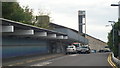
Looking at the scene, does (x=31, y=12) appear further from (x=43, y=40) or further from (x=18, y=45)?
(x=18, y=45)

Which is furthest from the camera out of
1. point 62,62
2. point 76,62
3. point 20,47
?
point 20,47

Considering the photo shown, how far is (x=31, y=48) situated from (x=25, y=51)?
3.50 metres

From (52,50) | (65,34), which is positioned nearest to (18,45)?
(52,50)

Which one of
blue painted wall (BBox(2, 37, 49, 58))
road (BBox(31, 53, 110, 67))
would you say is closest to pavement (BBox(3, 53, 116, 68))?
road (BBox(31, 53, 110, 67))

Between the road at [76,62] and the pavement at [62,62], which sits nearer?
the pavement at [62,62]

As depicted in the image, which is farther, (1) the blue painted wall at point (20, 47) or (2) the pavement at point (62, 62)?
(1) the blue painted wall at point (20, 47)

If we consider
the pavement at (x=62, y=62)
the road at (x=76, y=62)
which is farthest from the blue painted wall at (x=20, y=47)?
the road at (x=76, y=62)

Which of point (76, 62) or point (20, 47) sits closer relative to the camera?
point (76, 62)

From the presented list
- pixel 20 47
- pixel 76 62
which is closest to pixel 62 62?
pixel 76 62

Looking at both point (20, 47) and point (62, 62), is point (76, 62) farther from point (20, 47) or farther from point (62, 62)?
point (20, 47)

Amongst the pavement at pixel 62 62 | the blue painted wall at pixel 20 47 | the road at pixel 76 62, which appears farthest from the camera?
the blue painted wall at pixel 20 47

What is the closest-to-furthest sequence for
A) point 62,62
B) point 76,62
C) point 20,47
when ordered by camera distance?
point 76,62 < point 62,62 < point 20,47

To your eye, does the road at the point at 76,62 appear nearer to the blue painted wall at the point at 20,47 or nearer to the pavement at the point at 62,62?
the pavement at the point at 62,62

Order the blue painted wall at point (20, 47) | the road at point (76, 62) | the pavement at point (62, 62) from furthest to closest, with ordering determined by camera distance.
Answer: the blue painted wall at point (20, 47) → the road at point (76, 62) → the pavement at point (62, 62)
